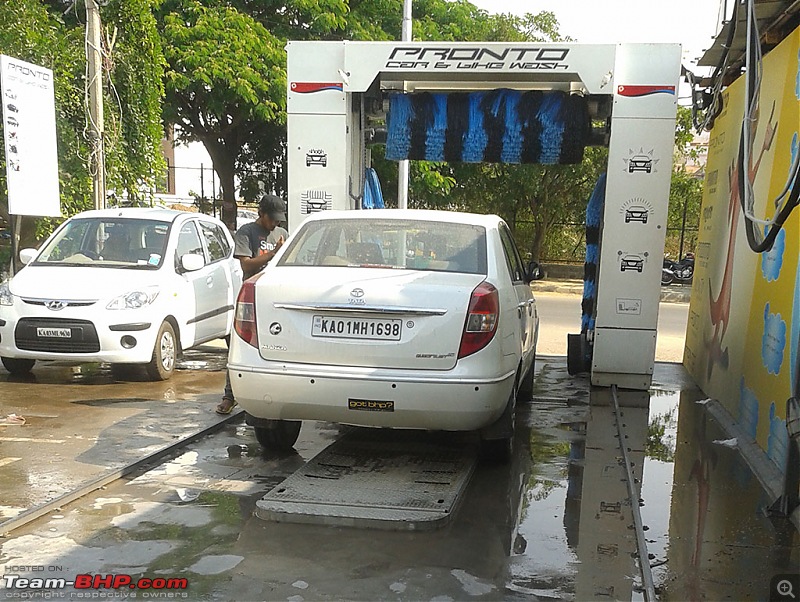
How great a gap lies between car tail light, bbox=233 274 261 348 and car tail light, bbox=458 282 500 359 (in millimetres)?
1312

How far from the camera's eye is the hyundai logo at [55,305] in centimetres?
755

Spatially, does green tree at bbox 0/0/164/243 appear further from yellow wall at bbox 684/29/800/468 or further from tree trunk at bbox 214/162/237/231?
yellow wall at bbox 684/29/800/468

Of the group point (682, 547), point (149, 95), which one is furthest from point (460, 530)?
point (149, 95)

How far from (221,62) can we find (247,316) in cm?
1296

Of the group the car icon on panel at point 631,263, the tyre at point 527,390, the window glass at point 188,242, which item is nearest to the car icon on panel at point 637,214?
the car icon on panel at point 631,263

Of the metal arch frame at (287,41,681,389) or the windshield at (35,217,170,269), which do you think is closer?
the metal arch frame at (287,41,681,389)

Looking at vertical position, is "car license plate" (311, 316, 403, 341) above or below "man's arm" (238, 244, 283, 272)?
below

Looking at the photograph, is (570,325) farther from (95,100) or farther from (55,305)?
(55,305)

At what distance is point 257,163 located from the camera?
2228 centimetres

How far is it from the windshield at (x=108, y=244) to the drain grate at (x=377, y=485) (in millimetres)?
3708

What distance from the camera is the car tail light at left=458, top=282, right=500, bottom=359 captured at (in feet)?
15.5

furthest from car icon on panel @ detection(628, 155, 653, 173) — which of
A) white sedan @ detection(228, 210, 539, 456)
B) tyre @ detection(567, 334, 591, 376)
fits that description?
white sedan @ detection(228, 210, 539, 456)

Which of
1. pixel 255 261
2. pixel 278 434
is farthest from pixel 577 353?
pixel 278 434

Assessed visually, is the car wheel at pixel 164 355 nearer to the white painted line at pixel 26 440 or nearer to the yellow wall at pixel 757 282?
the white painted line at pixel 26 440
